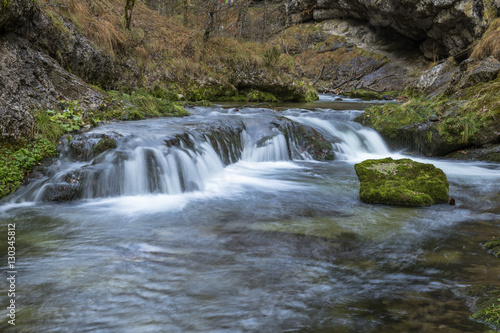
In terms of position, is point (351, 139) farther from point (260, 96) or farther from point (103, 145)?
point (260, 96)

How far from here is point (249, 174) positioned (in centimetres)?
717

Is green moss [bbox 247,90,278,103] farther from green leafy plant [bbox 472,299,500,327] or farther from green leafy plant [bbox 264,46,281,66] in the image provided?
green leafy plant [bbox 472,299,500,327]

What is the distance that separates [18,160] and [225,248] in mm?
3905

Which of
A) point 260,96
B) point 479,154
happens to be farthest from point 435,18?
point 479,154

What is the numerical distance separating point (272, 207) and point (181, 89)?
935 cm

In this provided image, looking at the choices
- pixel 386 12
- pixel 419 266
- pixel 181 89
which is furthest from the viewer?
pixel 386 12

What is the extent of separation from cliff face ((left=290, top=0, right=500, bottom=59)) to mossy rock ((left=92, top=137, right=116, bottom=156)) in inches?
735

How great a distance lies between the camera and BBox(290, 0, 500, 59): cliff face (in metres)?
16.7

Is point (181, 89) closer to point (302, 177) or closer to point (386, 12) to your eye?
point (302, 177)

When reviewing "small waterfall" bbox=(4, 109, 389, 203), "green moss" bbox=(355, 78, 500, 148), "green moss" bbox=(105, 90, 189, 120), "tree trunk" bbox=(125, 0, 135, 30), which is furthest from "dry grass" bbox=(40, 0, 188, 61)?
"green moss" bbox=(355, 78, 500, 148)

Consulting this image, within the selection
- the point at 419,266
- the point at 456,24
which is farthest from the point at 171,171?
the point at 456,24

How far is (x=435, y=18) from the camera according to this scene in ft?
61.6

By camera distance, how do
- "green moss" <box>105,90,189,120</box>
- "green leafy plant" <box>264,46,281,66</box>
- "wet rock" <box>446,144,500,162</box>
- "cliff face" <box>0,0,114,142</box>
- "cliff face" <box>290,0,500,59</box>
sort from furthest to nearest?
"cliff face" <box>290,0,500,59</box>, "green leafy plant" <box>264,46,281,66</box>, "green moss" <box>105,90,189,120</box>, "wet rock" <box>446,144,500,162</box>, "cliff face" <box>0,0,114,142</box>

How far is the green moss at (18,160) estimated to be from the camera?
501cm
